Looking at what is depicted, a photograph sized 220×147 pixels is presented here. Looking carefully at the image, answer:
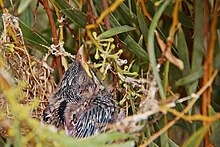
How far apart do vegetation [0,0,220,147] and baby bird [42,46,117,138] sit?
0.02 metres

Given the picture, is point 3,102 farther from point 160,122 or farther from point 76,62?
point 160,122

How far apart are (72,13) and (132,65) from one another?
129 millimetres

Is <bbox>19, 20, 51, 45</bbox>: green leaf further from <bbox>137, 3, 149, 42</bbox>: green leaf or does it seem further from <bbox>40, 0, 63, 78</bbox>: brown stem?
<bbox>137, 3, 149, 42</bbox>: green leaf

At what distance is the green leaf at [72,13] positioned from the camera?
1.00 m

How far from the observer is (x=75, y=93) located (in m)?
0.93

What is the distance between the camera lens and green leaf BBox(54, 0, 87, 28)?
100cm

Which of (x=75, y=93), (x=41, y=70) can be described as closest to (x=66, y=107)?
(x=75, y=93)

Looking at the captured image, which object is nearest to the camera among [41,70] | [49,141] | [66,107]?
[49,141]

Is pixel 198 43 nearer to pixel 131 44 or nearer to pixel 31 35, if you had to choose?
pixel 131 44

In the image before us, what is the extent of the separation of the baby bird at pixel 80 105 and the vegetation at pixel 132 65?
0.8 inches

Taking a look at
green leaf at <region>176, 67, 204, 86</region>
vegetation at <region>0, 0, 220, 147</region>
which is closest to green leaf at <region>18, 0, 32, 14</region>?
vegetation at <region>0, 0, 220, 147</region>

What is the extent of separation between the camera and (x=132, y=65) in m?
1.01

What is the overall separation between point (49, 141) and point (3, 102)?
0.55ft

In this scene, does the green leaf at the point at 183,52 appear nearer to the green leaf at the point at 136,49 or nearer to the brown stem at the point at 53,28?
the green leaf at the point at 136,49
